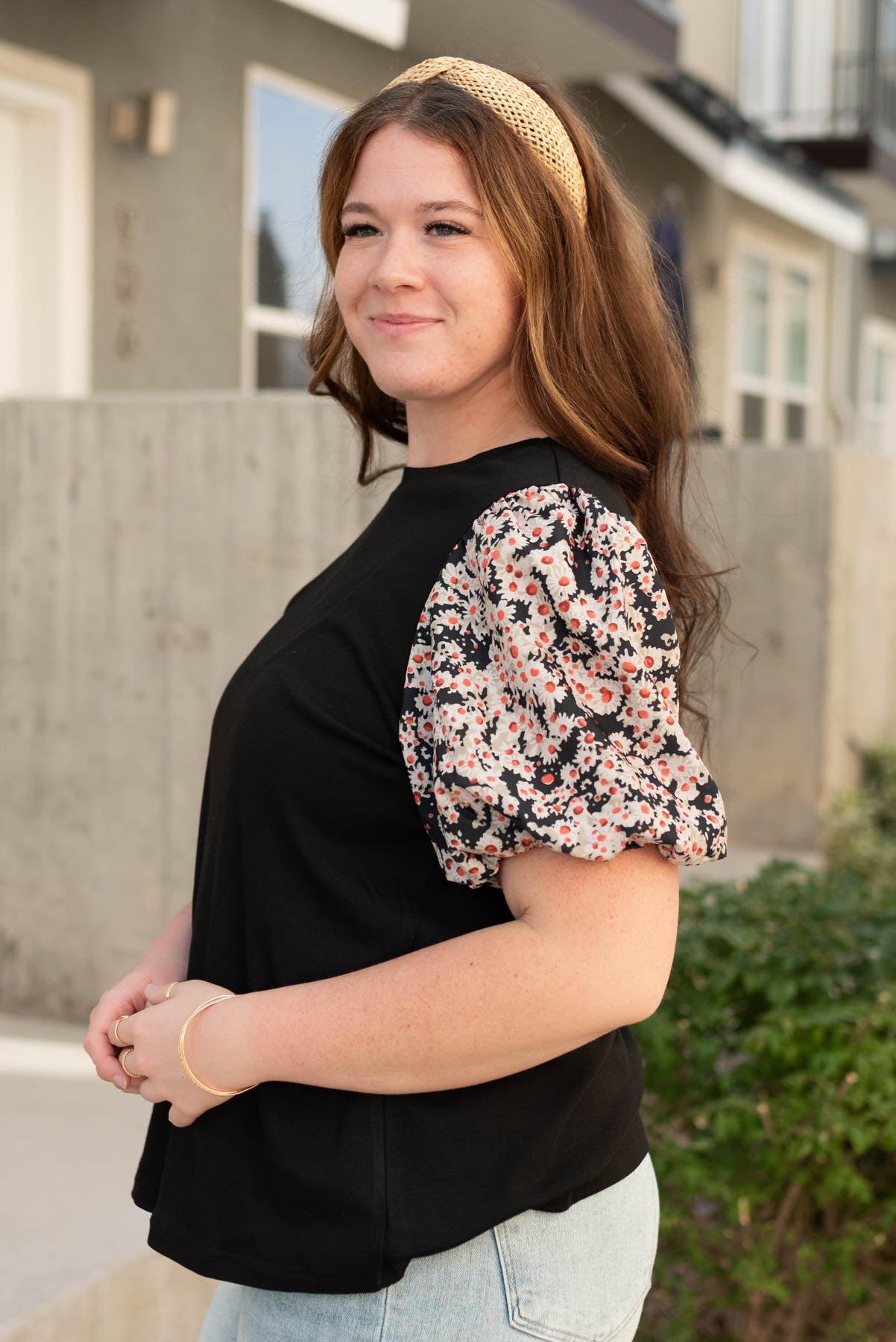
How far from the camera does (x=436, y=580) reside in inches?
52.7

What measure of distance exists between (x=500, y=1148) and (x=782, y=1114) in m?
1.54

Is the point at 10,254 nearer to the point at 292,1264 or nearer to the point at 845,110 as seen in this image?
the point at 292,1264

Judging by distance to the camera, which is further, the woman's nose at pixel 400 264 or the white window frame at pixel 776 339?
the white window frame at pixel 776 339

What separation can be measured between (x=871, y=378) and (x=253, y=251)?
11675 mm

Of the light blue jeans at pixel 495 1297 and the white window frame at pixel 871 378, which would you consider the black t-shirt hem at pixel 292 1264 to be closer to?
the light blue jeans at pixel 495 1297

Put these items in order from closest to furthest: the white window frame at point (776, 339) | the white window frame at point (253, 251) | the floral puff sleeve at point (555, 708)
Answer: the floral puff sleeve at point (555, 708) → the white window frame at point (253, 251) → the white window frame at point (776, 339)

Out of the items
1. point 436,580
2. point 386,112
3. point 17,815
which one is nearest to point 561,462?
point 436,580

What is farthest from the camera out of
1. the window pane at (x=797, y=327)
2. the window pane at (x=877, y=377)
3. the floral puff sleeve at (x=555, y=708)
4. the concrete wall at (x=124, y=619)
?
the window pane at (x=877, y=377)

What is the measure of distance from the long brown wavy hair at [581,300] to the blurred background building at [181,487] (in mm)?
178

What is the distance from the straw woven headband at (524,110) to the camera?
1435 mm

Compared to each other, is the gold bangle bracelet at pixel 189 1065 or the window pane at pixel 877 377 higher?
the window pane at pixel 877 377

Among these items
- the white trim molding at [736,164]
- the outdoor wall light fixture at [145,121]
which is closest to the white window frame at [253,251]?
the outdoor wall light fixture at [145,121]

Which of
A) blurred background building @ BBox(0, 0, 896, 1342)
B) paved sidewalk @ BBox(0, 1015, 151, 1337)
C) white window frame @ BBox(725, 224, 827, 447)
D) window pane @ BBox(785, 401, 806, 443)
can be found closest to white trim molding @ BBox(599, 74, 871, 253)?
blurred background building @ BBox(0, 0, 896, 1342)

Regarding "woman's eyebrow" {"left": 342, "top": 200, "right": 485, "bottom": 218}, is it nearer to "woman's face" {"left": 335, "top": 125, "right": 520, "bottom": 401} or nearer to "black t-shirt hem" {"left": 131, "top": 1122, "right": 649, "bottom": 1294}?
"woman's face" {"left": 335, "top": 125, "right": 520, "bottom": 401}
